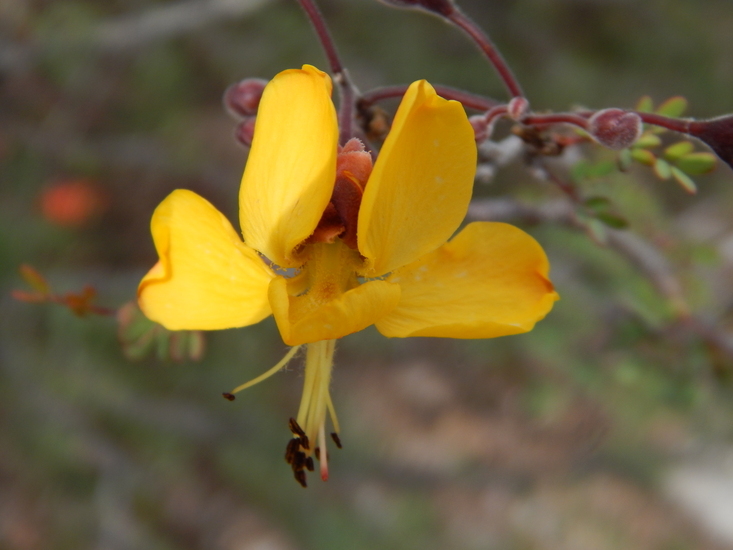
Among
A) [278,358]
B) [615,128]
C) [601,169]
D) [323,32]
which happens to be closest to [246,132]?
[323,32]

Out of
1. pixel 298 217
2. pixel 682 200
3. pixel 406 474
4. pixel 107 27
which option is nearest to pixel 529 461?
pixel 406 474

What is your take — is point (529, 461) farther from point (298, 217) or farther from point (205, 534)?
point (298, 217)

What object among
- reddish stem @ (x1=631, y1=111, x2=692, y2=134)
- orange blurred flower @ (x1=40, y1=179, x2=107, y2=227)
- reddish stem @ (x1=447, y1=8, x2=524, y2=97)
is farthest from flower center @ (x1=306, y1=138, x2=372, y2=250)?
orange blurred flower @ (x1=40, y1=179, x2=107, y2=227)

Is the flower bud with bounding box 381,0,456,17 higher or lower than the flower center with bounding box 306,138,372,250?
higher

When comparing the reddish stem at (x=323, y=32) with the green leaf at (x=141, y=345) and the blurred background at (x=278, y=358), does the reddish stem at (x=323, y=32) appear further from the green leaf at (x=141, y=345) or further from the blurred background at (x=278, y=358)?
the blurred background at (x=278, y=358)

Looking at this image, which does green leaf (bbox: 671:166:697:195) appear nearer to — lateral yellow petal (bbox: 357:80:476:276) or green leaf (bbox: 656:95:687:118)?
green leaf (bbox: 656:95:687:118)

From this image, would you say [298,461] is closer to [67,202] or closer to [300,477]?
[300,477]

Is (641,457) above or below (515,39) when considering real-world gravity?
below
